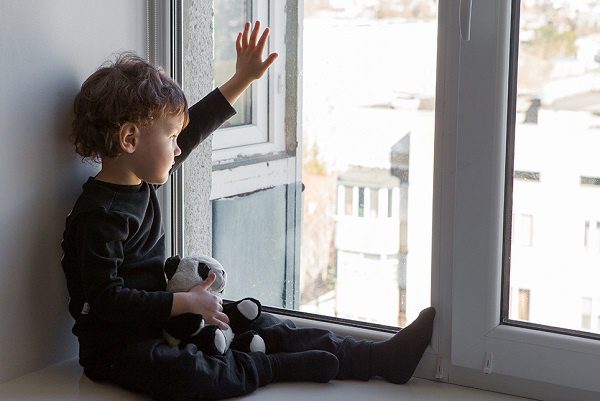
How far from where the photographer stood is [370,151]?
1508 mm

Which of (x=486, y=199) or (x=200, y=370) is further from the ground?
(x=486, y=199)

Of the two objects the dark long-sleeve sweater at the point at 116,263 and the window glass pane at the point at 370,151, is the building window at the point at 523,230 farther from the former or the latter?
the dark long-sleeve sweater at the point at 116,263

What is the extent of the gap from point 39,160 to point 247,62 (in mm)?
381

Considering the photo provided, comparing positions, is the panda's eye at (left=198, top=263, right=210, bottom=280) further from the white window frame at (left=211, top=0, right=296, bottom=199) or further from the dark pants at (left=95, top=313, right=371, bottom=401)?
the white window frame at (left=211, top=0, right=296, bottom=199)

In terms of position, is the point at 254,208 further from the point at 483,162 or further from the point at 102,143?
the point at 483,162

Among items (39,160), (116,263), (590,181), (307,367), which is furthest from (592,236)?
(39,160)

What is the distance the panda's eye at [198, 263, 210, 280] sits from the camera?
1.42 meters

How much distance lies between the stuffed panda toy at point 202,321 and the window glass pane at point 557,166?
0.42m

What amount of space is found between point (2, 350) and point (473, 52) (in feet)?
2.84

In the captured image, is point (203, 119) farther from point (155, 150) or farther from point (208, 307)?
point (208, 307)

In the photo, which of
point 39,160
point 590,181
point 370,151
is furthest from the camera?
point 370,151

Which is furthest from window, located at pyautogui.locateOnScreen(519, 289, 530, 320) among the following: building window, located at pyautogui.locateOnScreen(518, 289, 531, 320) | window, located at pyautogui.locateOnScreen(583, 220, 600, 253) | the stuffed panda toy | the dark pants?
the stuffed panda toy

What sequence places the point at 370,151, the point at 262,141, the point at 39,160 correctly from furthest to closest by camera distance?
the point at 262,141
the point at 370,151
the point at 39,160

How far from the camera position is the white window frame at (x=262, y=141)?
161cm
